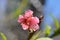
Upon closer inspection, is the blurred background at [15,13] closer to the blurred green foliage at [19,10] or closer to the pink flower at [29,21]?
the blurred green foliage at [19,10]

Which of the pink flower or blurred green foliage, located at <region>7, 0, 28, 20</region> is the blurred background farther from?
the pink flower

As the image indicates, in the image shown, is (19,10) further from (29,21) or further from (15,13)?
(29,21)

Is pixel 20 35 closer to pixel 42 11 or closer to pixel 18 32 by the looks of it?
pixel 18 32

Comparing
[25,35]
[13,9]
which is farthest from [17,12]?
[25,35]

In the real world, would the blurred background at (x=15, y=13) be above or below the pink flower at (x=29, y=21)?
above

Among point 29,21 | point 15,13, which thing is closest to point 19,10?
point 15,13

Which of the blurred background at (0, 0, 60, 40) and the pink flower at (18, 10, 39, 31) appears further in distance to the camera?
the blurred background at (0, 0, 60, 40)

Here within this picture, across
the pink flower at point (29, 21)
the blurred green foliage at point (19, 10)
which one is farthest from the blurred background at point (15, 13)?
the pink flower at point (29, 21)

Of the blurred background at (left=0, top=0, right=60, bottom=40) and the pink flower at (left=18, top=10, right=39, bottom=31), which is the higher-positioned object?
the blurred background at (left=0, top=0, right=60, bottom=40)

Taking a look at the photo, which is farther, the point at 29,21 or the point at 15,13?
the point at 15,13

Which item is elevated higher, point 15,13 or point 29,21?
point 15,13

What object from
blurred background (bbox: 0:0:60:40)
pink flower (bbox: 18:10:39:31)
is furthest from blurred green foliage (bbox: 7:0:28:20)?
pink flower (bbox: 18:10:39:31)
